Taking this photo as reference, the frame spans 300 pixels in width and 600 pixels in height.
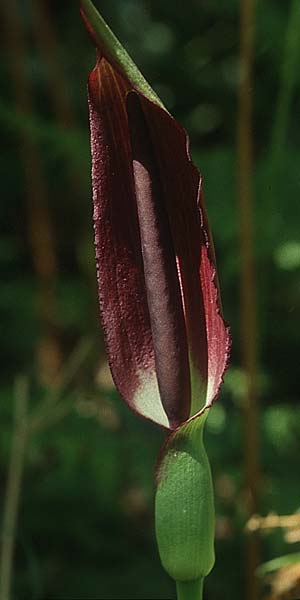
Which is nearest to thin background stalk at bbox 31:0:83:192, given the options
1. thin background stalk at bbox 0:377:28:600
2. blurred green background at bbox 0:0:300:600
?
blurred green background at bbox 0:0:300:600

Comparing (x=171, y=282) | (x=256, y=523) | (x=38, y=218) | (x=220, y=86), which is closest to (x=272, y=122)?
(x=220, y=86)

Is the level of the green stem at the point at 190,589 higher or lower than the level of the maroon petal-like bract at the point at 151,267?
lower

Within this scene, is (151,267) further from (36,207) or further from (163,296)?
(36,207)

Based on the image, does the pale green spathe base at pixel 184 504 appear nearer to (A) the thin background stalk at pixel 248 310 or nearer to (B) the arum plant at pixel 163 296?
(B) the arum plant at pixel 163 296

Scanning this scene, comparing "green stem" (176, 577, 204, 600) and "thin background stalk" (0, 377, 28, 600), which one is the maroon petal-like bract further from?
"thin background stalk" (0, 377, 28, 600)

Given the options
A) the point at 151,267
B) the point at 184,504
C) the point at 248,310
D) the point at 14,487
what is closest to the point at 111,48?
the point at 151,267

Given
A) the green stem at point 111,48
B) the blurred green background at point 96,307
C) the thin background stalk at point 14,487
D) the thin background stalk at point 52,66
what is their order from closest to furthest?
the green stem at point 111,48 → the thin background stalk at point 14,487 → the blurred green background at point 96,307 → the thin background stalk at point 52,66

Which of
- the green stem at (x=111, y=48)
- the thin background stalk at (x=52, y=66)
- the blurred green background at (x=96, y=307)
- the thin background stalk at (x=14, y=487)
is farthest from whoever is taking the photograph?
the thin background stalk at (x=52, y=66)

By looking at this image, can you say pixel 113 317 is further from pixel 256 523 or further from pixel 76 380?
pixel 76 380

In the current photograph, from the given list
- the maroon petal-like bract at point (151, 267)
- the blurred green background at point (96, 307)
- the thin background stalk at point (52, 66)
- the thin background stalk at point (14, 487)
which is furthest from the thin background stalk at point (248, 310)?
the thin background stalk at point (52, 66)
